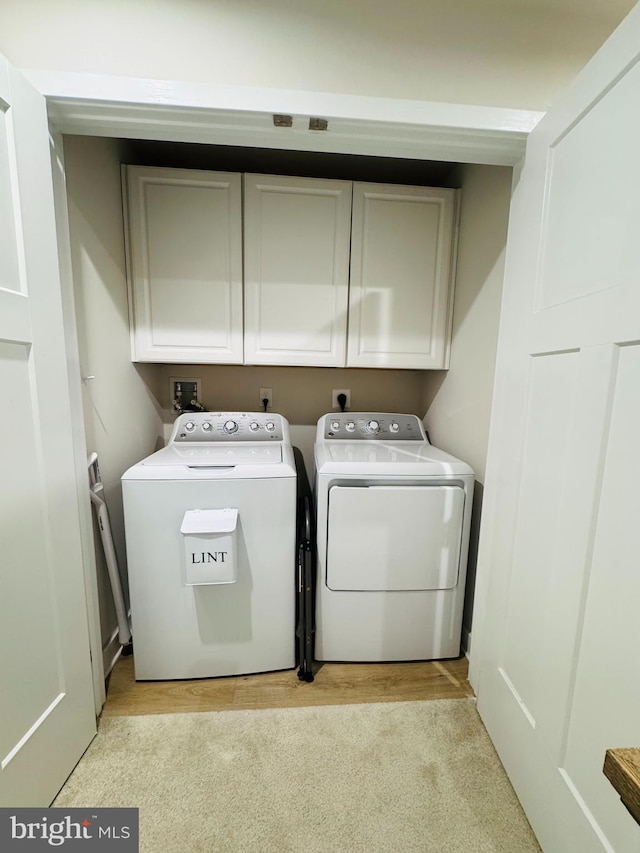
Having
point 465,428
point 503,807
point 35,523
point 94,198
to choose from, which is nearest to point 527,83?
point 465,428

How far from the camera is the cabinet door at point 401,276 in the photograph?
170 centimetres

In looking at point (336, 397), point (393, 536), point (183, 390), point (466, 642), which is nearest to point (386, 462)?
point (393, 536)

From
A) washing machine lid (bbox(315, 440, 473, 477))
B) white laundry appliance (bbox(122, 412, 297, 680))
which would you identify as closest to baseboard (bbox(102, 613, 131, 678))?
white laundry appliance (bbox(122, 412, 297, 680))

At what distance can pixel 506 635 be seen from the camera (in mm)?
1134

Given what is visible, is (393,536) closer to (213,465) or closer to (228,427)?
(213,465)

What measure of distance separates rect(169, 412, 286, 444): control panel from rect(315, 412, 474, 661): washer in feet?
1.29

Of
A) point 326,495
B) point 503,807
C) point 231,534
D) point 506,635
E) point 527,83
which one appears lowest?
point 503,807

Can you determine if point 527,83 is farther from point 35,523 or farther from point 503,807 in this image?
point 503,807

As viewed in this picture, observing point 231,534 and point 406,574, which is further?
point 406,574

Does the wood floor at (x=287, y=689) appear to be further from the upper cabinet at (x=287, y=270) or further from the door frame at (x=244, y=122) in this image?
the upper cabinet at (x=287, y=270)

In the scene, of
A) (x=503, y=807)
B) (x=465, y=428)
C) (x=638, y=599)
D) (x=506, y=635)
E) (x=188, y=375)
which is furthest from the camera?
(x=188, y=375)

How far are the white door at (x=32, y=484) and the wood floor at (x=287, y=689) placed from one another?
0.30m

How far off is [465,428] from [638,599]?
104 centimetres
